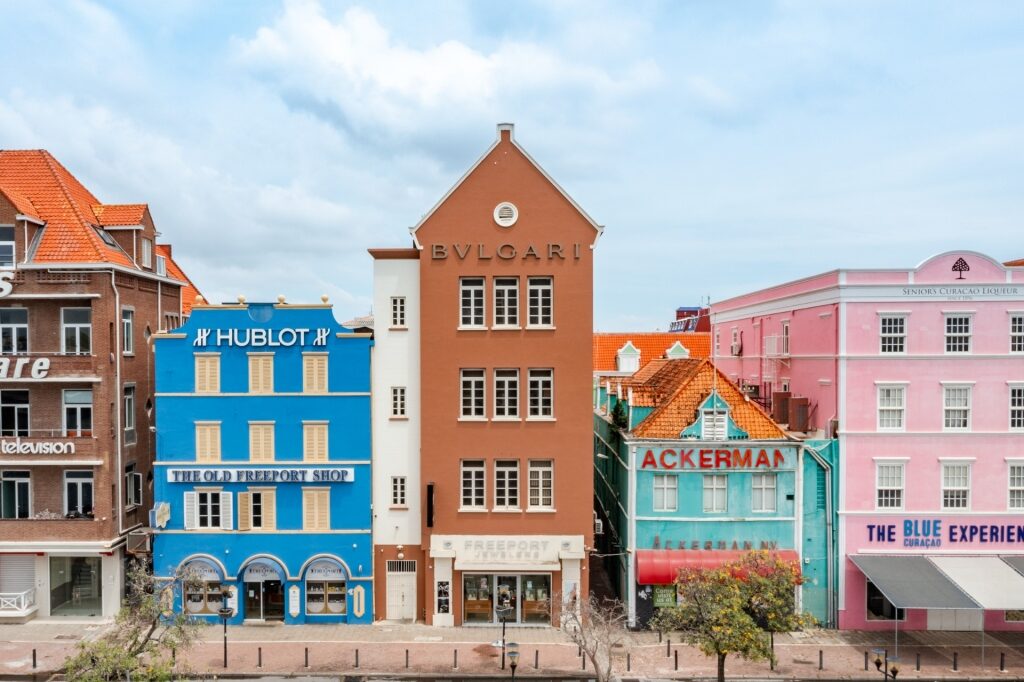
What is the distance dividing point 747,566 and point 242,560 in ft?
76.5

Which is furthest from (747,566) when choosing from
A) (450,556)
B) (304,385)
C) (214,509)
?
(214,509)

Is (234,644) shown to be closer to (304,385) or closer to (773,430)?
(304,385)

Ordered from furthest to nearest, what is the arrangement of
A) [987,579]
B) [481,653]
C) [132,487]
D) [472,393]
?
[132,487] → [472,393] → [987,579] → [481,653]

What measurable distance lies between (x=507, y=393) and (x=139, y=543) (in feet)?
63.9

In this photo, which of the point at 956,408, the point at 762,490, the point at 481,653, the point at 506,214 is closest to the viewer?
the point at 481,653

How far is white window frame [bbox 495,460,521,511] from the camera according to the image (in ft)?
107

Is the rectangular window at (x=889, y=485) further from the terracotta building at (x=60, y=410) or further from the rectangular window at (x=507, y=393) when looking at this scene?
the terracotta building at (x=60, y=410)

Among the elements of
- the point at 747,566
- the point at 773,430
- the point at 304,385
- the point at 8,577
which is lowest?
the point at 8,577

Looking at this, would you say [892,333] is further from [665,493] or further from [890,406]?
[665,493]

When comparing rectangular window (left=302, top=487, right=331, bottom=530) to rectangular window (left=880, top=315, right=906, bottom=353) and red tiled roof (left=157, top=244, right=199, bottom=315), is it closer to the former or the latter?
red tiled roof (left=157, top=244, right=199, bottom=315)

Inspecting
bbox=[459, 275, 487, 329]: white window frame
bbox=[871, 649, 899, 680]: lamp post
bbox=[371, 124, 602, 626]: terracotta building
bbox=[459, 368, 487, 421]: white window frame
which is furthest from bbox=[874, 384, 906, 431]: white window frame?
bbox=[459, 275, 487, 329]: white window frame

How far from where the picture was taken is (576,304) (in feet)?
106

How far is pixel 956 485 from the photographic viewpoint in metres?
32.2

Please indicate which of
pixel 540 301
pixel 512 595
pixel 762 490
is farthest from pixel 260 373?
pixel 762 490
